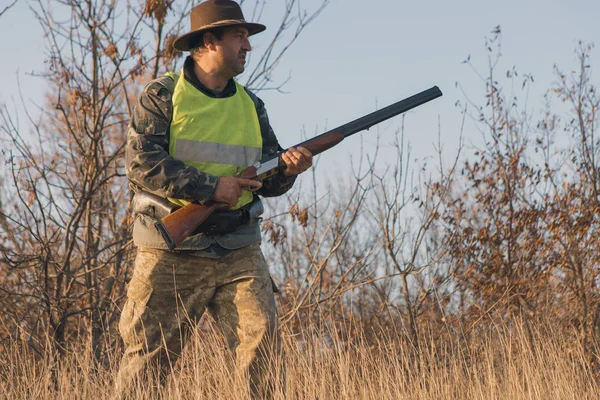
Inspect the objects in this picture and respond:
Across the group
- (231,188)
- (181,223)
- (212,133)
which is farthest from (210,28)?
(181,223)

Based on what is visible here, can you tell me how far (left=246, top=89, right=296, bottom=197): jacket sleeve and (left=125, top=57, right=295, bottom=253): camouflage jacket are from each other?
8.8 inches

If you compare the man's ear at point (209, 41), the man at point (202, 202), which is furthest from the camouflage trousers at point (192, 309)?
the man's ear at point (209, 41)

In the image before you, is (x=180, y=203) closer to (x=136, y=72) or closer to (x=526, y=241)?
(x=136, y=72)

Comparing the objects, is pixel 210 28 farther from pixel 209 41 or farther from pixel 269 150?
pixel 269 150

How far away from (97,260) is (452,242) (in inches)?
125

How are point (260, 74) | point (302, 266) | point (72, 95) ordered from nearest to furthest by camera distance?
point (72, 95), point (260, 74), point (302, 266)

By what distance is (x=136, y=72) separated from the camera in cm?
642

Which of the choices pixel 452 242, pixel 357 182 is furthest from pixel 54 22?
pixel 452 242

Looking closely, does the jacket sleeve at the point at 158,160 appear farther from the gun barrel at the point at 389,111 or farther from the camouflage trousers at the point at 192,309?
the gun barrel at the point at 389,111

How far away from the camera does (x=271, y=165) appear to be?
13.3 feet

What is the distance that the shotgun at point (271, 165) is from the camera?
373 cm

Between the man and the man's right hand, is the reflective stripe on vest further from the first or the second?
the man's right hand

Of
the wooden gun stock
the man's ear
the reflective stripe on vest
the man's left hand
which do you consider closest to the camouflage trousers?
the wooden gun stock

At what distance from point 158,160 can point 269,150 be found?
2.46 feet
